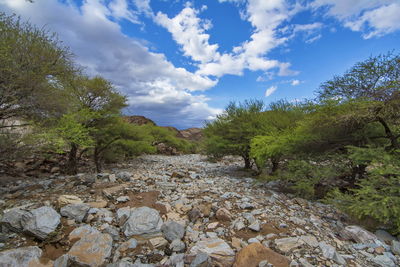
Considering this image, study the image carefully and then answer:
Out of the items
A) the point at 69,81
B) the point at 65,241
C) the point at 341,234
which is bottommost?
the point at 341,234

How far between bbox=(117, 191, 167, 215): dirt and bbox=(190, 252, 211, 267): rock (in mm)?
1830

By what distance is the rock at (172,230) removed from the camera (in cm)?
327

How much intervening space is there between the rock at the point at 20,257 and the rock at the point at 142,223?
4.12ft

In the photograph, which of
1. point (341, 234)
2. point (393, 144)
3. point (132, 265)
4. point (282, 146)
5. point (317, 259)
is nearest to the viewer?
point (132, 265)

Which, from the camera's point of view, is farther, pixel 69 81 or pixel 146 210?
pixel 69 81

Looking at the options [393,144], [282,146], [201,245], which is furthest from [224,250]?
[393,144]

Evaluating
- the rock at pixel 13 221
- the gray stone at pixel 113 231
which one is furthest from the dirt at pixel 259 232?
the rock at pixel 13 221

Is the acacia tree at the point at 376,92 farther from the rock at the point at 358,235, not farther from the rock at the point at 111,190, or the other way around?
the rock at the point at 111,190

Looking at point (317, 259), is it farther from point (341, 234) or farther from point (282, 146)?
point (282, 146)

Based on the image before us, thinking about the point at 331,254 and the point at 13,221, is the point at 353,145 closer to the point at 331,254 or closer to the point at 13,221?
the point at 331,254

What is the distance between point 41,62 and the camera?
6219 millimetres

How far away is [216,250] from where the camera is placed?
2.91 m

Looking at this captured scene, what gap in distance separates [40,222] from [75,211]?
0.65 m

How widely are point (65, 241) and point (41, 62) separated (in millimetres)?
6228
